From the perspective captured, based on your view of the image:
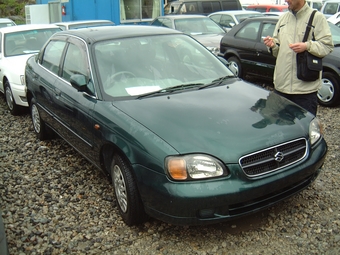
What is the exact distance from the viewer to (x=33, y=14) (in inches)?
637

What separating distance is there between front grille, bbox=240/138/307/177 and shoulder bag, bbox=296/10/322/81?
1.19 metres

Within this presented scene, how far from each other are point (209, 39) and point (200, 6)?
7871 mm

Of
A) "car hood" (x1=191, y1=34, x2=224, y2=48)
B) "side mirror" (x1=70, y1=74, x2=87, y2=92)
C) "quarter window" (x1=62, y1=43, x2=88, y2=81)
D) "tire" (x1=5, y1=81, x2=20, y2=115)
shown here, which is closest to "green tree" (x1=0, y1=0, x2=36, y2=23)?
"car hood" (x1=191, y1=34, x2=224, y2=48)

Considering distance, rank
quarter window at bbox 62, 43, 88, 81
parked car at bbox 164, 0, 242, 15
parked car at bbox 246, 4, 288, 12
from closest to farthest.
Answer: quarter window at bbox 62, 43, 88, 81 → parked car at bbox 164, 0, 242, 15 → parked car at bbox 246, 4, 288, 12

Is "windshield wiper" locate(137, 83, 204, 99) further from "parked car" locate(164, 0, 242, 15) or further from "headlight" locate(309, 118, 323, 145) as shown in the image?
"parked car" locate(164, 0, 242, 15)

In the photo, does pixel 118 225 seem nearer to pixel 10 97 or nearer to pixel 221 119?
pixel 221 119

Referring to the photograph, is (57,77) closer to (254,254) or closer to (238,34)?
(254,254)

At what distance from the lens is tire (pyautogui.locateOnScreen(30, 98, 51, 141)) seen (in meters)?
5.66

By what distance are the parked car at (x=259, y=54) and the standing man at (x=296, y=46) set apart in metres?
2.71

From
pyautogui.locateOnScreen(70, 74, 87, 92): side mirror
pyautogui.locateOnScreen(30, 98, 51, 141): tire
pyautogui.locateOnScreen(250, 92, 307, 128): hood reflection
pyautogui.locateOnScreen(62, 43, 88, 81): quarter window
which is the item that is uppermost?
pyautogui.locateOnScreen(62, 43, 88, 81): quarter window

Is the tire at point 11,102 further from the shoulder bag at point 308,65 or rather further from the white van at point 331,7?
the white van at point 331,7

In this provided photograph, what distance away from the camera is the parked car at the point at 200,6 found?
17.3m

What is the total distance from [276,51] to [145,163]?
2.38 metres

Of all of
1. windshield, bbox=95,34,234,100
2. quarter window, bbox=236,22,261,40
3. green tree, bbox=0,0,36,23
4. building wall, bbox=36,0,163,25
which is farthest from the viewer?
green tree, bbox=0,0,36,23
